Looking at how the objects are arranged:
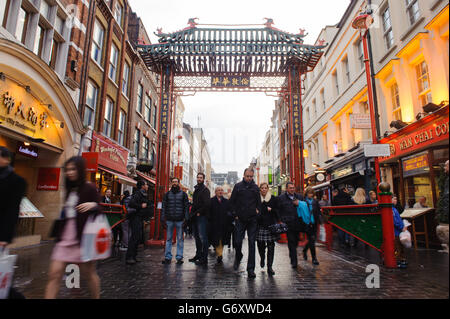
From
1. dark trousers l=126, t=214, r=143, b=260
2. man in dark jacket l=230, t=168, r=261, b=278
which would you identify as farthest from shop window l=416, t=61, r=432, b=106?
dark trousers l=126, t=214, r=143, b=260

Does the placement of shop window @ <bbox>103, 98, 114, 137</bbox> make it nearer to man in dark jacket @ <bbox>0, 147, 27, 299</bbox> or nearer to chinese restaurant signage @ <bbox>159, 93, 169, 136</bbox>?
chinese restaurant signage @ <bbox>159, 93, 169, 136</bbox>

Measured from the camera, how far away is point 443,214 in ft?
5.71

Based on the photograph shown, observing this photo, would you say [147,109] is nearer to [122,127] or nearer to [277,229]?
[122,127]

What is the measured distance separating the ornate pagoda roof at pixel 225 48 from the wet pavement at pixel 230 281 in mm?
6965

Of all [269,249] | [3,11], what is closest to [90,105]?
[3,11]

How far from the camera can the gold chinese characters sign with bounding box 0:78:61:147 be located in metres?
7.65

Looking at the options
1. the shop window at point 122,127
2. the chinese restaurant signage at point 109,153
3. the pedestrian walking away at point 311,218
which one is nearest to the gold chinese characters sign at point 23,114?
the chinese restaurant signage at point 109,153

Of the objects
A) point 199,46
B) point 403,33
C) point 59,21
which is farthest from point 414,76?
point 59,21

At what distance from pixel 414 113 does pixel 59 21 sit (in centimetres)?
1355

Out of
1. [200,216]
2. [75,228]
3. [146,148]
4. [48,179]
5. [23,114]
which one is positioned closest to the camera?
[75,228]

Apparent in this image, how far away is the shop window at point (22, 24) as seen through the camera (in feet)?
28.5

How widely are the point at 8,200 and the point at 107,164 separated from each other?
11085 mm

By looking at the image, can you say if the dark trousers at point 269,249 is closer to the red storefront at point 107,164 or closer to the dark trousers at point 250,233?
the dark trousers at point 250,233

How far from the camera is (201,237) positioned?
6309 millimetres
